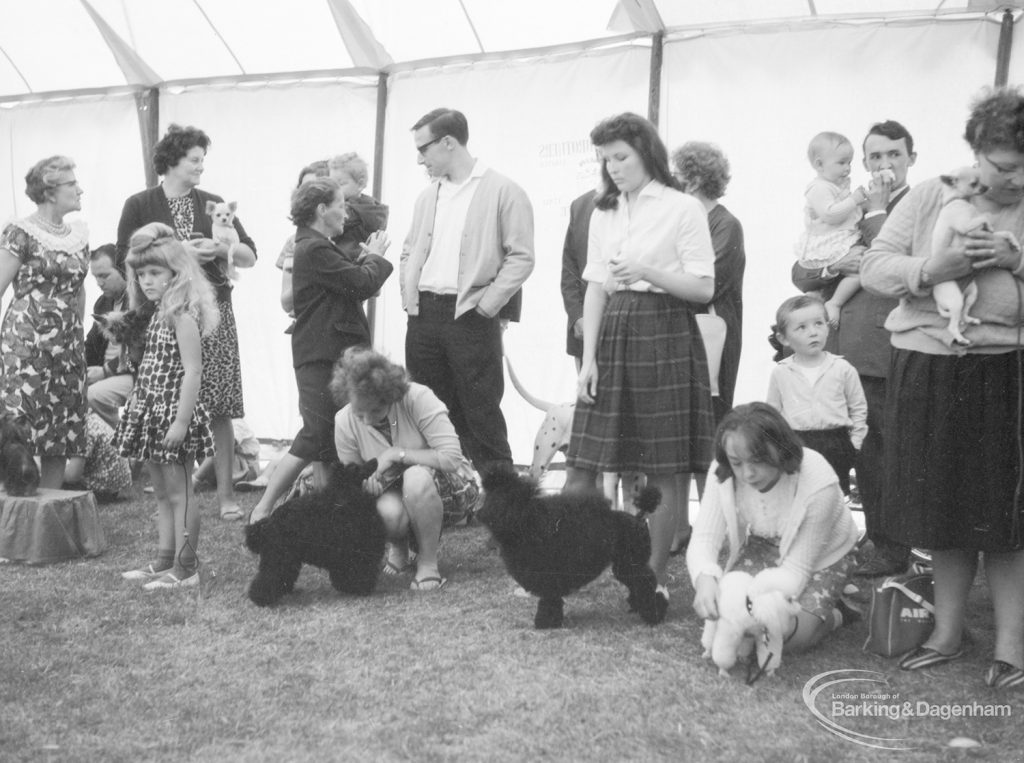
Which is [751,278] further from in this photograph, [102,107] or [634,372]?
[102,107]

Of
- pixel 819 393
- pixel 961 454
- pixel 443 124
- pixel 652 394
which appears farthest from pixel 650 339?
pixel 443 124

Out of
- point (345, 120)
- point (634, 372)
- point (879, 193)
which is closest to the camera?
point (634, 372)

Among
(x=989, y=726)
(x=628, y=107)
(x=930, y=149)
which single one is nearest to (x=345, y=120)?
(x=628, y=107)

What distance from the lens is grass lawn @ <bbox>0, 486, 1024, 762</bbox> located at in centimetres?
275

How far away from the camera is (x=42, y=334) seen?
514cm

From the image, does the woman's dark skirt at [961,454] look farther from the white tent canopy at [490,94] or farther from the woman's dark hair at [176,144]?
the woman's dark hair at [176,144]

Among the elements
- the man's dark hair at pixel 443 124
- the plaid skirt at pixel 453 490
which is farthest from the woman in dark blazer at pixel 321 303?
the plaid skirt at pixel 453 490

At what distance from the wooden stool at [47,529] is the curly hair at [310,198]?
5.07ft

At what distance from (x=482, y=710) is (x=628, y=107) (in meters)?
4.45

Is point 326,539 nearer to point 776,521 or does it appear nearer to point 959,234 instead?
point 776,521

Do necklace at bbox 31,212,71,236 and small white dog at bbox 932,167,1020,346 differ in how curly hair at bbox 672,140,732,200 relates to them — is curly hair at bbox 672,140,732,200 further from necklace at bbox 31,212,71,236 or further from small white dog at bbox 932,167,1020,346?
necklace at bbox 31,212,71,236

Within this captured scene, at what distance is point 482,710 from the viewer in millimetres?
2973

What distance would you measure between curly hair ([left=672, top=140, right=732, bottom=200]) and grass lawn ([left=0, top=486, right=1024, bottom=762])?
163 cm

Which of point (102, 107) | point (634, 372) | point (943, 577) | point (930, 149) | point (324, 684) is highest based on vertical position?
point (102, 107)
